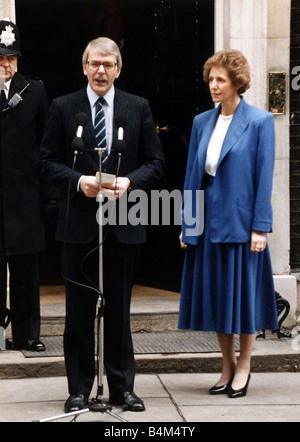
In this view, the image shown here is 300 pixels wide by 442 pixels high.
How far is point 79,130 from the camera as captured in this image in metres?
5.16

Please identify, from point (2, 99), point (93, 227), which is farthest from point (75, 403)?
point (2, 99)

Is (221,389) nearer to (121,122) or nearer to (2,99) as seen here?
(121,122)

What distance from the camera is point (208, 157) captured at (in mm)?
5984

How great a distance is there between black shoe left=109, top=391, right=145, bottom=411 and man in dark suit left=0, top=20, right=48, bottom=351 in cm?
131

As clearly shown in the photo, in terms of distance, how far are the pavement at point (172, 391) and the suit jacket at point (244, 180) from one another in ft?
3.33

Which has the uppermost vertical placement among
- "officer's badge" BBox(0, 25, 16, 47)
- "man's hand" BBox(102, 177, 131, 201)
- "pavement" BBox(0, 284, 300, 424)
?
"officer's badge" BBox(0, 25, 16, 47)

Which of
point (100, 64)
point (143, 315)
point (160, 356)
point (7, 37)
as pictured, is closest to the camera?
point (100, 64)

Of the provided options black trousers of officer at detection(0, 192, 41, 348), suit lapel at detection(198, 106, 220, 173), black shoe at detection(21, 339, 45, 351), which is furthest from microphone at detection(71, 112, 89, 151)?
black shoe at detection(21, 339, 45, 351)

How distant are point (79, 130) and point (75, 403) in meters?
1.57

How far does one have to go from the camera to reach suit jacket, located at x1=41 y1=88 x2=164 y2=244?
551 centimetres

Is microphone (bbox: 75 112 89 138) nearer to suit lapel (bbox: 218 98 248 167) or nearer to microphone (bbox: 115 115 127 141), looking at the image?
microphone (bbox: 115 115 127 141)

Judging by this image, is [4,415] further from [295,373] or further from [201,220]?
[295,373]

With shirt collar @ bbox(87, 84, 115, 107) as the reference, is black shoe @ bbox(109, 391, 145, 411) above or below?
below

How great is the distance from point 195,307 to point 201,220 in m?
0.55
